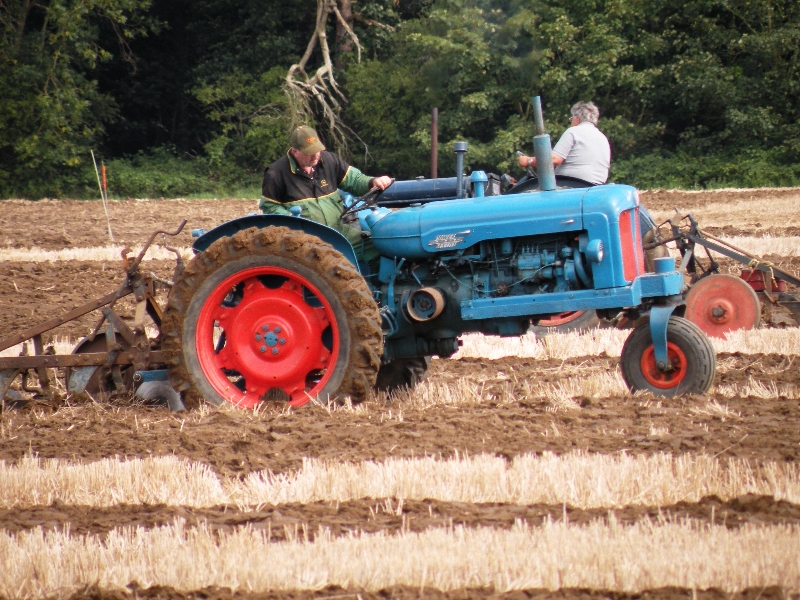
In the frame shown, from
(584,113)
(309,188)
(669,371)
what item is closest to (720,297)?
(584,113)

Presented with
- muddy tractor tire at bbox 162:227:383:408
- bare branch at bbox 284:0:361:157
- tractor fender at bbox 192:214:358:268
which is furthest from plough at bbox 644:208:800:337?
bare branch at bbox 284:0:361:157

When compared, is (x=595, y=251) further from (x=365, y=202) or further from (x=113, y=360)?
(x=113, y=360)

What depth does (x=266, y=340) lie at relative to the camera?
6.08 metres

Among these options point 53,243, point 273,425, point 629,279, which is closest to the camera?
point 273,425

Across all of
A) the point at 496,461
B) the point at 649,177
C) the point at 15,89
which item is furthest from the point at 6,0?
the point at 496,461

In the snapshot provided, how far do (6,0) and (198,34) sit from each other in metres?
5.67

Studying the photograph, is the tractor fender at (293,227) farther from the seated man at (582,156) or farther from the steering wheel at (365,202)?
the seated man at (582,156)

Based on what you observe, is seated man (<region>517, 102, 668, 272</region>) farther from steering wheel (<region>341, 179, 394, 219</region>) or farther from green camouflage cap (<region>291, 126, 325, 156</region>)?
green camouflage cap (<region>291, 126, 325, 156</region>)

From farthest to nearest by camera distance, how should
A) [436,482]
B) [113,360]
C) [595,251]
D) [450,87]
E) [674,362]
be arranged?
1. [450,87]
2. [113,360]
3. [674,362]
4. [595,251]
5. [436,482]

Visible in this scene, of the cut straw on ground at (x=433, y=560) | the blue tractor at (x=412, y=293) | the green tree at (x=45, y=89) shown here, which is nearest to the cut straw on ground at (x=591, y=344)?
the blue tractor at (x=412, y=293)

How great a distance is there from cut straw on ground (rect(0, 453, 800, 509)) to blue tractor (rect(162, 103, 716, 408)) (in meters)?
1.17

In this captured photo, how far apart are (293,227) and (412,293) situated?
764mm

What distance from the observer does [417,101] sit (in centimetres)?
2773

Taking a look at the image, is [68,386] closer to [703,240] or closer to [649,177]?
[703,240]
